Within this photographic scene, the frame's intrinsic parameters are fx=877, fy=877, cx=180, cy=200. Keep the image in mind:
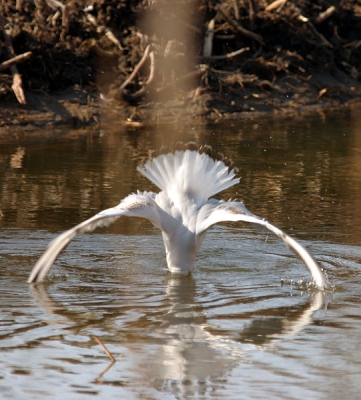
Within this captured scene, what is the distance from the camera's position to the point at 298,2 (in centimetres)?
1684

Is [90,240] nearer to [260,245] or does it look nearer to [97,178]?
[260,245]

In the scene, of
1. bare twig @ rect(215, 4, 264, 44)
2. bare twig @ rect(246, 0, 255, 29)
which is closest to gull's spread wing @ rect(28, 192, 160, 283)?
bare twig @ rect(215, 4, 264, 44)

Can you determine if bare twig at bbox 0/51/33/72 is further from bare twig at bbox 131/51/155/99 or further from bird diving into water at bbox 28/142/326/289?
bird diving into water at bbox 28/142/326/289

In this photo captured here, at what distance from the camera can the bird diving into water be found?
6191 mm

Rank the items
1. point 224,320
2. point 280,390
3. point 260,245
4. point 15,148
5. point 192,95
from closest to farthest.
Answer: point 280,390 < point 224,320 < point 260,245 < point 15,148 < point 192,95

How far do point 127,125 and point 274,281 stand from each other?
752cm

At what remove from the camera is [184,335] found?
5258 mm

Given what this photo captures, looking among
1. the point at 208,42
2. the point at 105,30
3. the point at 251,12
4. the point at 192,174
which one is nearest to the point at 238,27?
the point at 251,12

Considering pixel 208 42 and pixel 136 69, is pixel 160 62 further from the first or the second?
pixel 208 42

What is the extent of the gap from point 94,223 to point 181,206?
0.79m

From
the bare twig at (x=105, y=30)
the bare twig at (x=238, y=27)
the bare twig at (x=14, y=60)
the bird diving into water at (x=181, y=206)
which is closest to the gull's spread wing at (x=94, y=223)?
the bird diving into water at (x=181, y=206)

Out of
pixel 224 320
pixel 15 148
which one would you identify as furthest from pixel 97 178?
pixel 224 320

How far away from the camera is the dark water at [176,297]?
4.54 meters

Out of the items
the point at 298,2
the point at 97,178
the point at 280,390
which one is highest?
the point at 298,2
